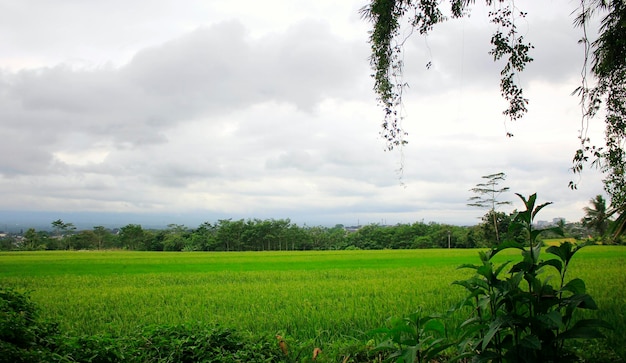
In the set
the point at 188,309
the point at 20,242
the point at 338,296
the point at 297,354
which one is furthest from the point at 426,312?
the point at 20,242

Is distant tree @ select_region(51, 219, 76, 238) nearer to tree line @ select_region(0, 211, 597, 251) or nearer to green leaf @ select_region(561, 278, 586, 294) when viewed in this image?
tree line @ select_region(0, 211, 597, 251)

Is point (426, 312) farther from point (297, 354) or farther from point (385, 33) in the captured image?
point (385, 33)

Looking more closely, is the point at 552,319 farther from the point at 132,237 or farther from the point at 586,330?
the point at 132,237

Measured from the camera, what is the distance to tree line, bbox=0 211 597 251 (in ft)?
192

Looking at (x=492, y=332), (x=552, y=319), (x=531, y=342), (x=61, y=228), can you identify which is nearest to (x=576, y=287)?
(x=552, y=319)

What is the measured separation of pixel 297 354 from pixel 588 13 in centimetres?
652

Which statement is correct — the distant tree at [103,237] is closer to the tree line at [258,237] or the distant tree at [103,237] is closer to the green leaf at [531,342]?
the tree line at [258,237]

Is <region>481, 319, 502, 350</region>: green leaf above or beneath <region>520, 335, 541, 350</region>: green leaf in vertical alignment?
above

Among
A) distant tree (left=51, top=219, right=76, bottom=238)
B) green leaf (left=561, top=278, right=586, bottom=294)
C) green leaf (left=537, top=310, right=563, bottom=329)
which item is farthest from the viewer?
distant tree (left=51, top=219, right=76, bottom=238)

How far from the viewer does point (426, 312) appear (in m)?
7.32

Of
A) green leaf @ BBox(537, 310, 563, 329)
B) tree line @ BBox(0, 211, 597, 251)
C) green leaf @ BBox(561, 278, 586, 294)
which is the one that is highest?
green leaf @ BBox(561, 278, 586, 294)

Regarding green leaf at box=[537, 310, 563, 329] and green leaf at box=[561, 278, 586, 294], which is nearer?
green leaf at box=[537, 310, 563, 329]

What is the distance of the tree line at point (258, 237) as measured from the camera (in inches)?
2303

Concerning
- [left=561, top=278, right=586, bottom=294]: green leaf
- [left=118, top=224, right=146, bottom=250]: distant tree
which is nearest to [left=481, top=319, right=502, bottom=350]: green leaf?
[left=561, top=278, right=586, bottom=294]: green leaf
